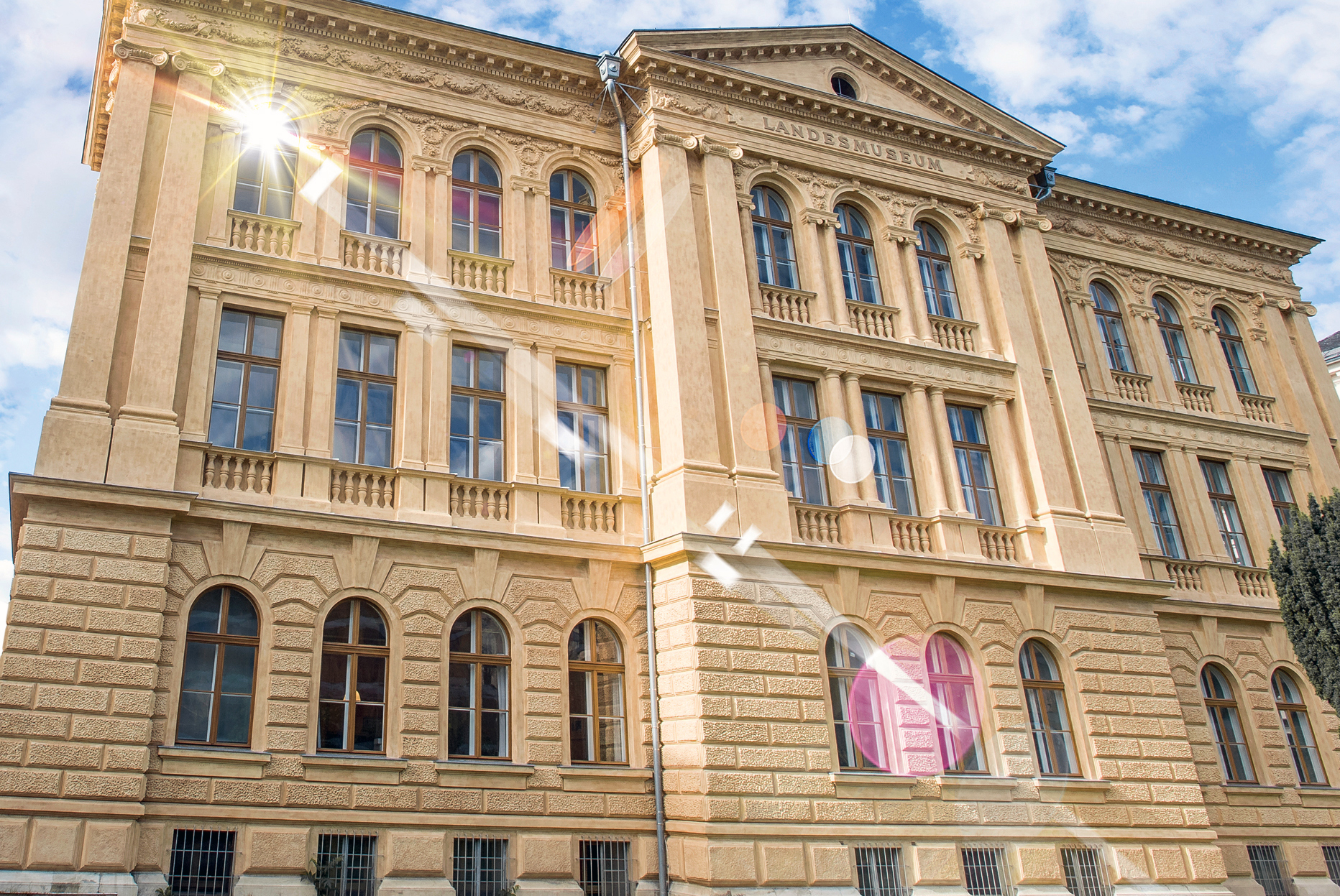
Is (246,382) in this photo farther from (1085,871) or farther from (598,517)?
(1085,871)

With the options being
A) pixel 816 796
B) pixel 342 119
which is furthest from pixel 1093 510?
pixel 342 119

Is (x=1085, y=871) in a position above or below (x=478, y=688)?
below

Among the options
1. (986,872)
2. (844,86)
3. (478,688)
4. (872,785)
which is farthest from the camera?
(844,86)

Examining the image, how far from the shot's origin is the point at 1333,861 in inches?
805

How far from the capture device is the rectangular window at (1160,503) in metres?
22.5

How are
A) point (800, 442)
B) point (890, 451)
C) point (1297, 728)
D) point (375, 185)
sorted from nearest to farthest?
point (375, 185)
point (800, 442)
point (890, 451)
point (1297, 728)

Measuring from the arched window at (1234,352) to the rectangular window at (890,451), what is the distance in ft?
34.9

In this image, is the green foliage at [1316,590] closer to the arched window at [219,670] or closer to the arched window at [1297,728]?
the arched window at [1297,728]

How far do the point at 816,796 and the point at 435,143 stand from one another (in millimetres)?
Result: 12239

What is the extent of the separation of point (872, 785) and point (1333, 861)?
10743 mm

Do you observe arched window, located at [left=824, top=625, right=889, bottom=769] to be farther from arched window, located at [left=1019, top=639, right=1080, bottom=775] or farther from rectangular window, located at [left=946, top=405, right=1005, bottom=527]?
rectangular window, located at [left=946, top=405, right=1005, bottom=527]

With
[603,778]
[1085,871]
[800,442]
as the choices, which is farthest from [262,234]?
[1085,871]

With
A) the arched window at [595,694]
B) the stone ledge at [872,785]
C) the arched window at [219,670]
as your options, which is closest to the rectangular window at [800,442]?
the arched window at [595,694]

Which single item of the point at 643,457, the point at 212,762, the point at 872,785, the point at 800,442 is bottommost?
the point at 872,785
